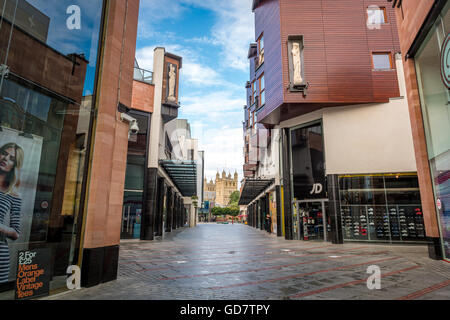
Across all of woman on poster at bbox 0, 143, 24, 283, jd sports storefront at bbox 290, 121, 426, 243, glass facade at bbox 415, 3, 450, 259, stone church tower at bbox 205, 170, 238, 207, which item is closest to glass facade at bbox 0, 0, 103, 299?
woman on poster at bbox 0, 143, 24, 283

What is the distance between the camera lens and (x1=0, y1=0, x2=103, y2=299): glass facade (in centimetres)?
495

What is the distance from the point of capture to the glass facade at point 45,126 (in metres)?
4.95

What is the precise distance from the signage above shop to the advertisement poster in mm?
11063

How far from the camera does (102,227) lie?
21.0 ft

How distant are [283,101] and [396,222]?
32.3 feet

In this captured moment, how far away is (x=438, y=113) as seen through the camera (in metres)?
9.50

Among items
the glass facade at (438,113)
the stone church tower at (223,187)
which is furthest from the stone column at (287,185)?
the stone church tower at (223,187)

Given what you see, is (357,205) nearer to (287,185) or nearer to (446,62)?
(287,185)

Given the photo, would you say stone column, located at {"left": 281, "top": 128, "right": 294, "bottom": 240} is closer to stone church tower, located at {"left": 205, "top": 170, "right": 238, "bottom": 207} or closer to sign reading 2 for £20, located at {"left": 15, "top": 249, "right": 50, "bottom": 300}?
sign reading 2 for £20, located at {"left": 15, "top": 249, "right": 50, "bottom": 300}

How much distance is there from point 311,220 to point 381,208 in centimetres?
427

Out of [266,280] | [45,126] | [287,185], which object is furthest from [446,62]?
[287,185]
